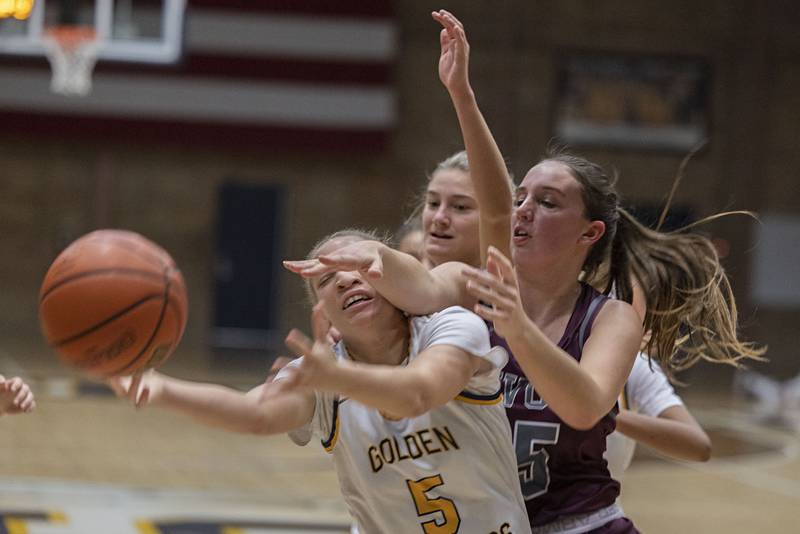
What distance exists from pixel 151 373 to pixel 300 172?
13.2 metres

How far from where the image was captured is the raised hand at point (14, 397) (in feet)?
8.62

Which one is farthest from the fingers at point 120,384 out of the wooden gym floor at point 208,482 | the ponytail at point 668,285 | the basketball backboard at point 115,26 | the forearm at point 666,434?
the basketball backboard at point 115,26

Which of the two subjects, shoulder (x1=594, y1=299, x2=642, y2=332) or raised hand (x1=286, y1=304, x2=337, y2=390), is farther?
shoulder (x1=594, y1=299, x2=642, y2=332)

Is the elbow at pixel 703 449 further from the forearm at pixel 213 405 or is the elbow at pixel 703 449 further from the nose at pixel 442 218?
the forearm at pixel 213 405

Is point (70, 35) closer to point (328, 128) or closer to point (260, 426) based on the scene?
point (328, 128)

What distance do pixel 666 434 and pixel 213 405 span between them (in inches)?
65.5

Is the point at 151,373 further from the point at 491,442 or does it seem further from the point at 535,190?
the point at 535,190

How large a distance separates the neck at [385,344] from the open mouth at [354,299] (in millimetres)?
90

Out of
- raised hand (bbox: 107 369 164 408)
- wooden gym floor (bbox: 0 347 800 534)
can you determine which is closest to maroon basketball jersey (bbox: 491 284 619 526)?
Result: raised hand (bbox: 107 369 164 408)

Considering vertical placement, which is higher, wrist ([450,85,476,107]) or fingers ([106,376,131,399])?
wrist ([450,85,476,107])

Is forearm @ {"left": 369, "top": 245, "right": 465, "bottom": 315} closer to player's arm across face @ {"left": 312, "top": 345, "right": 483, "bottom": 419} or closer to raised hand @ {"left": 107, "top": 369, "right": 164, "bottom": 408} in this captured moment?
player's arm across face @ {"left": 312, "top": 345, "right": 483, "bottom": 419}

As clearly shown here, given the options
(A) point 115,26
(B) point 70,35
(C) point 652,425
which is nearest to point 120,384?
(C) point 652,425

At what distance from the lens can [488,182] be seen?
2.68 m

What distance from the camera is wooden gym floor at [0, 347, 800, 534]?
20.9 feet
